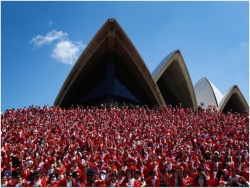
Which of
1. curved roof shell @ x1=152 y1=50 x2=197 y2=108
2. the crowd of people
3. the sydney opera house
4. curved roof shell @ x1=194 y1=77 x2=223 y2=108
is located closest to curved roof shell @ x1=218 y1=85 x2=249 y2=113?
the sydney opera house

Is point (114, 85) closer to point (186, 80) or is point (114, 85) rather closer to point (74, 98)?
point (74, 98)

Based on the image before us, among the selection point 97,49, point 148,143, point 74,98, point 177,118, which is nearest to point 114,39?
point 97,49

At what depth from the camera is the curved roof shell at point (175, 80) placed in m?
34.2

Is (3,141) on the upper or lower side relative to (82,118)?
lower

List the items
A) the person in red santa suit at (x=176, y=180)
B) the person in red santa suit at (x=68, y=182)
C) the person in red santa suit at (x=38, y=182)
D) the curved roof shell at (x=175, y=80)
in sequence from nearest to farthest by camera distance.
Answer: the person in red santa suit at (x=38, y=182) → the person in red santa suit at (x=68, y=182) → the person in red santa suit at (x=176, y=180) → the curved roof shell at (x=175, y=80)

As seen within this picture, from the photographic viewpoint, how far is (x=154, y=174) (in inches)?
379

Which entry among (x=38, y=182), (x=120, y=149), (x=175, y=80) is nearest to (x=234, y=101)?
(x=175, y=80)

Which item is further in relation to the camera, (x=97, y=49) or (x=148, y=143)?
(x=97, y=49)

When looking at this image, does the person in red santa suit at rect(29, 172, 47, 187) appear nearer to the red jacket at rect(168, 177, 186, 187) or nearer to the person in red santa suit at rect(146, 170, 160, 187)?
the person in red santa suit at rect(146, 170, 160, 187)

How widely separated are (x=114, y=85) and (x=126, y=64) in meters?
2.68

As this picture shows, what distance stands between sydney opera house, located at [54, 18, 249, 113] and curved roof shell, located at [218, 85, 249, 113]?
0.37 ft

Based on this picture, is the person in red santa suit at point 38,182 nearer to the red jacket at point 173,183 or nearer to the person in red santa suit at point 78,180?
the person in red santa suit at point 78,180

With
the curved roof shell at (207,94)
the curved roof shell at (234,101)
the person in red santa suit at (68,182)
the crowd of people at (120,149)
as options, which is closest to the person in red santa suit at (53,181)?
the crowd of people at (120,149)

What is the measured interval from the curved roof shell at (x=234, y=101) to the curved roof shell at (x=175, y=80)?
3387mm
